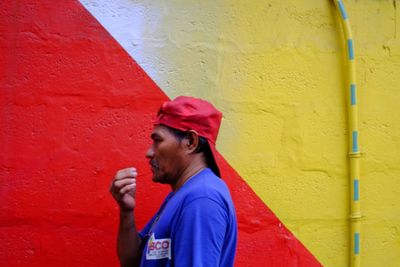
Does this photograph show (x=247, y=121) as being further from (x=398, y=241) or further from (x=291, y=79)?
(x=398, y=241)

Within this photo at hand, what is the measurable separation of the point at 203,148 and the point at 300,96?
3.87 feet

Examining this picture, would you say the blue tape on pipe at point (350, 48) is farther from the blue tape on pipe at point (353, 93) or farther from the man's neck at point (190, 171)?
the man's neck at point (190, 171)

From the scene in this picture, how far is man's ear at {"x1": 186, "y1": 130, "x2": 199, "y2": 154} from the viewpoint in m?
2.11

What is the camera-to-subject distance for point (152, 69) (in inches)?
115

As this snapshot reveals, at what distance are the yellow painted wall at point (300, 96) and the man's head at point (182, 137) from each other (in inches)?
32.2

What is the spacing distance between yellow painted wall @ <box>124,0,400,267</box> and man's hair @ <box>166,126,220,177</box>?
0.82 meters

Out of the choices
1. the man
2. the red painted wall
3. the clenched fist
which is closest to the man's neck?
the man

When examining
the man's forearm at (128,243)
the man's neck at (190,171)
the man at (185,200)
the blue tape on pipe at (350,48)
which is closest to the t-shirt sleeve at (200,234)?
the man at (185,200)

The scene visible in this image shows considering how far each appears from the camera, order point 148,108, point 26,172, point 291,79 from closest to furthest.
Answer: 1. point 26,172
2. point 148,108
3. point 291,79

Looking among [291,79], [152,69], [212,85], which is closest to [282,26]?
[291,79]

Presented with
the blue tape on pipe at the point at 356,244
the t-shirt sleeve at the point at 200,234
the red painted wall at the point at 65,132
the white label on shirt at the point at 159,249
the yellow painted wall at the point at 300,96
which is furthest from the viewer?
the blue tape on pipe at the point at 356,244

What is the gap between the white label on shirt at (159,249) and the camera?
6.48 ft

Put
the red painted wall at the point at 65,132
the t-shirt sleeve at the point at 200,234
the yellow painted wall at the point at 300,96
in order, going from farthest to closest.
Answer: the yellow painted wall at the point at 300,96 < the red painted wall at the point at 65,132 < the t-shirt sleeve at the point at 200,234

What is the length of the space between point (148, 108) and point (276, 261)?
115 cm
